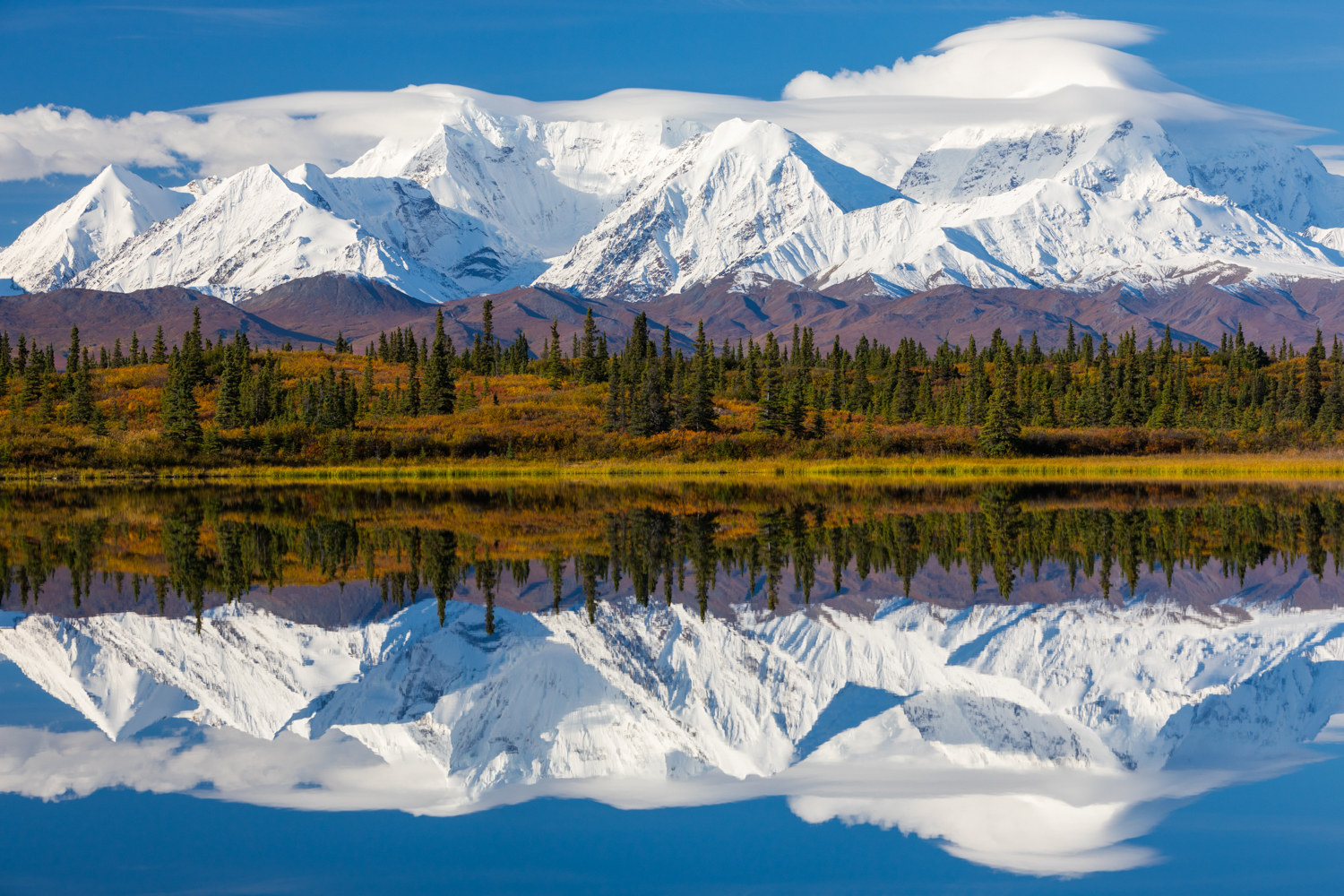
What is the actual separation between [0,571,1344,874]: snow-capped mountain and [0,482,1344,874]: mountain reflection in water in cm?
6

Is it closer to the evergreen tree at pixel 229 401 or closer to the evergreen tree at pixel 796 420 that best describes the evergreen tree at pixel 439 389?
the evergreen tree at pixel 229 401

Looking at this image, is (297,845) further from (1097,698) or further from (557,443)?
(557,443)

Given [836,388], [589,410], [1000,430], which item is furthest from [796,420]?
[836,388]

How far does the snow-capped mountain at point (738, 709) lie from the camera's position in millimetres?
14125

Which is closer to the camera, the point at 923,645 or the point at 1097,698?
the point at 1097,698

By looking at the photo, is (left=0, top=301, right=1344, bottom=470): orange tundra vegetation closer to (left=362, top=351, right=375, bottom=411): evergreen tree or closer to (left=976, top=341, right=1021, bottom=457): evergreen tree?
(left=976, top=341, right=1021, bottom=457): evergreen tree

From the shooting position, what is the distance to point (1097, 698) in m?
17.5

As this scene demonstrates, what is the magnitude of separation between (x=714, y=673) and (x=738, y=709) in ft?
8.86

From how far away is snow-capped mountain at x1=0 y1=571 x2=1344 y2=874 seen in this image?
46.3ft

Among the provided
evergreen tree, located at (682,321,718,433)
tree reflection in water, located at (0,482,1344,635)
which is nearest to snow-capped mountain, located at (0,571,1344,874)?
tree reflection in water, located at (0,482,1344,635)

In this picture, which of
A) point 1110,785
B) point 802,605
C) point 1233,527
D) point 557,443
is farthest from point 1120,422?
point 1110,785

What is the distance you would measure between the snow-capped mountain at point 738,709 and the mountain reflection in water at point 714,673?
6cm

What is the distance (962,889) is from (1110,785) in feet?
11.4

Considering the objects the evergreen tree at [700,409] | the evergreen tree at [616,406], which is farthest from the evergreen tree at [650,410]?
the evergreen tree at [700,409]
